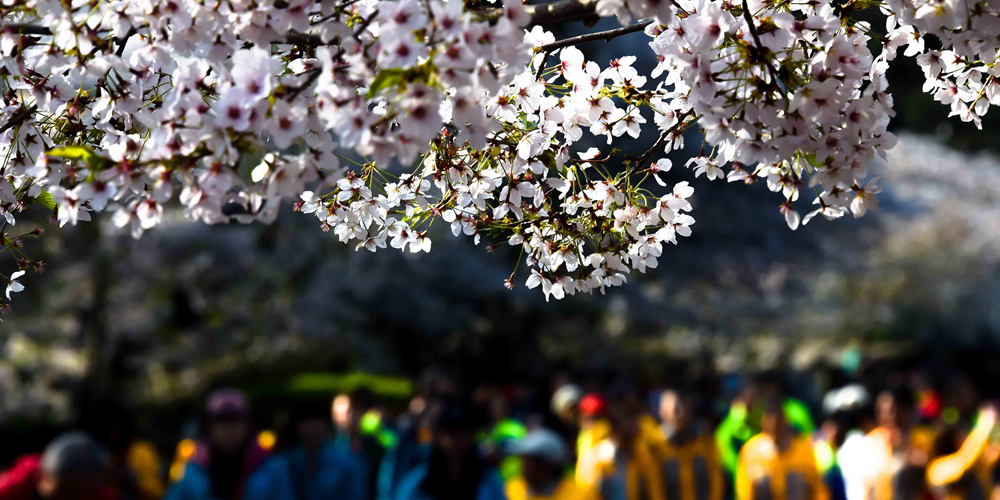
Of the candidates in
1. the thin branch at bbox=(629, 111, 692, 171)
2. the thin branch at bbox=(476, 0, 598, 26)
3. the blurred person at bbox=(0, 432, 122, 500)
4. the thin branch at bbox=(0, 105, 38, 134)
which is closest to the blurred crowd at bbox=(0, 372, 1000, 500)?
the blurred person at bbox=(0, 432, 122, 500)

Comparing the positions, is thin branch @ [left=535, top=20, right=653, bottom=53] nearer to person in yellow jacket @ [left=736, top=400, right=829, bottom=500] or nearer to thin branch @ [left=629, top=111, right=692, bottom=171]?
thin branch @ [left=629, top=111, right=692, bottom=171]

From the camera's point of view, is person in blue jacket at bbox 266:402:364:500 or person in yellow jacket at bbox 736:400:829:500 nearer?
person in blue jacket at bbox 266:402:364:500

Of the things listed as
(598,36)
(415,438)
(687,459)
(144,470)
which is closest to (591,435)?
(687,459)

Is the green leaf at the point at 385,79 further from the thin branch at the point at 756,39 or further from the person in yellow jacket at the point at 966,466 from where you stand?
the person in yellow jacket at the point at 966,466

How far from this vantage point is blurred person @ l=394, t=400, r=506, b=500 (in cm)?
456

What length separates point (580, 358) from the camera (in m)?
13.2

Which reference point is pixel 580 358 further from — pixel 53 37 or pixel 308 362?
pixel 53 37

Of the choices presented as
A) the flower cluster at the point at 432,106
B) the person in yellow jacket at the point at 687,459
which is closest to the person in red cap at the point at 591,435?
the person in yellow jacket at the point at 687,459

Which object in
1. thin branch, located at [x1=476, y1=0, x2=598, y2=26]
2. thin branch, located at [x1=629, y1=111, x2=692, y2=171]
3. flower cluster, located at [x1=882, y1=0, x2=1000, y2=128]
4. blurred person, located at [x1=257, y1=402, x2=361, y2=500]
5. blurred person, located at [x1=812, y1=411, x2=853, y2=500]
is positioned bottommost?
blurred person, located at [x1=812, y1=411, x2=853, y2=500]

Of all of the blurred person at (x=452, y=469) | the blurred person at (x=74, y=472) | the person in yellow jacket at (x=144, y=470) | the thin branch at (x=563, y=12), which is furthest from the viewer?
the person in yellow jacket at (x=144, y=470)

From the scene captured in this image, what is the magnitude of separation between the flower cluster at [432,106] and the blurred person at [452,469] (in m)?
2.95

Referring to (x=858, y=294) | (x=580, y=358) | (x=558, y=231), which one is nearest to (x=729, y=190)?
(x=580, y=358)

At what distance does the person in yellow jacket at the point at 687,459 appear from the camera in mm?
5777

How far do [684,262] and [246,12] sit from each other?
10.8m
